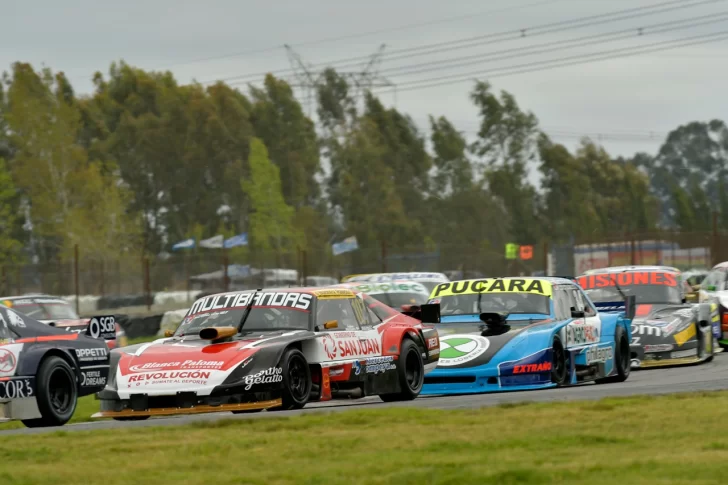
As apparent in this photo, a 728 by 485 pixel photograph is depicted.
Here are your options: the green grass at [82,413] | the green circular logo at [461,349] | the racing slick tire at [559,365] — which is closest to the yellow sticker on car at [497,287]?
the racing slick tire at [559,365]

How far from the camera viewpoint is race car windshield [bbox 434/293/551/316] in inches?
612

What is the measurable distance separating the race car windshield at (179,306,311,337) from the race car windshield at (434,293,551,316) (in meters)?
3.39

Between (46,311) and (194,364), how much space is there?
13.4 metres

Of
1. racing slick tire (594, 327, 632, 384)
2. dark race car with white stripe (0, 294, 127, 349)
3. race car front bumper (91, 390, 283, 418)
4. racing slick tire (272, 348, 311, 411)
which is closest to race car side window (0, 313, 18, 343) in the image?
race car front bumper (91, 390, 283, 418)

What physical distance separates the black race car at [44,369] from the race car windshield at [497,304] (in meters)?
4.37

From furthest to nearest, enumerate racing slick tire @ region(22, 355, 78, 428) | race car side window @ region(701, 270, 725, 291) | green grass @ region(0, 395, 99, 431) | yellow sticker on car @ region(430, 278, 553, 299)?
race car side window @ region(701, 270, 725, 291) → yellow sticker on car @ region(430, 278, 553, 299) → green grass @ region(0, 395, 99, 431) → racing slick tire @ region(22, 355, 78, 428)

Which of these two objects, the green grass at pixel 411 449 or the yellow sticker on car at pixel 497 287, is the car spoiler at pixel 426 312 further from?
the green grass at pixel 411 449

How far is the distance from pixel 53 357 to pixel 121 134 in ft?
286

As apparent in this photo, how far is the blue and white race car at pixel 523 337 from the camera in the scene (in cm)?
1432

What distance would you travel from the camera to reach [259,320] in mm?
12758

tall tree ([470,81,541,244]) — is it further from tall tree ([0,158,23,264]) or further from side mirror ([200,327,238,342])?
side mirror ([200,327,238,342])

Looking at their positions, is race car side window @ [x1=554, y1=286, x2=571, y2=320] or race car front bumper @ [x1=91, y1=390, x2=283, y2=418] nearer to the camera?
race car front bumper @ [x1=91, y1=390, x2=283, y2=418]

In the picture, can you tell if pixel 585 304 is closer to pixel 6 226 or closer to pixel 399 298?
pixel 399 298

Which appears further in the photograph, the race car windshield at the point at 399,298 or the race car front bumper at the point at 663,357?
the race car windshield at the point at 399,298
